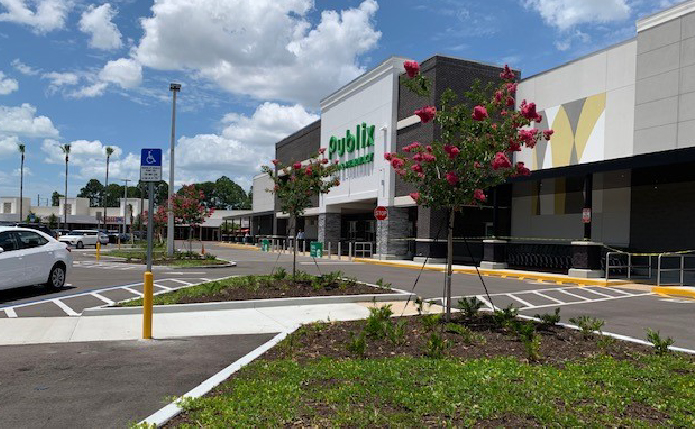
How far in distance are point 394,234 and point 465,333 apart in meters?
25.6

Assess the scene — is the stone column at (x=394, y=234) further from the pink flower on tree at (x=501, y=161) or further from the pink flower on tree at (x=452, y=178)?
the pink flower on tree at (x=501, y=161)

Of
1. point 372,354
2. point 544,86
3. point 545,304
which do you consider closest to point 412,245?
Result: point 544,86

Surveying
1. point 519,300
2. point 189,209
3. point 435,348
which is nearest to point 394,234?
point 189,209

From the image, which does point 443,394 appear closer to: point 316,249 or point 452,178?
point 452,178

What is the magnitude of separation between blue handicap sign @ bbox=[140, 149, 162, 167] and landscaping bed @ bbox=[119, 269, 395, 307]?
3.71m

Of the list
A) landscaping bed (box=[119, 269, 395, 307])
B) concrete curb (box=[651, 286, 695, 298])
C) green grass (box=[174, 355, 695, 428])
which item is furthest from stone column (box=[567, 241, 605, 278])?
green grass (box=[174, 355, 695, 428])

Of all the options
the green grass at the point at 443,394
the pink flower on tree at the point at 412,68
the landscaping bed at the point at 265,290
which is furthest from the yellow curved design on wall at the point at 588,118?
the green grass at the point at 443,394

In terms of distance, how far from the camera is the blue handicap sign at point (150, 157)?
9.13 m

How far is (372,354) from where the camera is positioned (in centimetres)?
720

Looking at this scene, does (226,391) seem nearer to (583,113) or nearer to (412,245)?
(583,113)

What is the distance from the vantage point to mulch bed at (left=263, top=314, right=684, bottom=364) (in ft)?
23.4

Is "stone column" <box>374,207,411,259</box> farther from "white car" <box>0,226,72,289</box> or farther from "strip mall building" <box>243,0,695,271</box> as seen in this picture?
"white car" <box>0,226,72,289</box>

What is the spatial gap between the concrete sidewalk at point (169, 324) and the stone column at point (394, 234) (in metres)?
21.8

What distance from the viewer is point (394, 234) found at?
33625 millimetres
